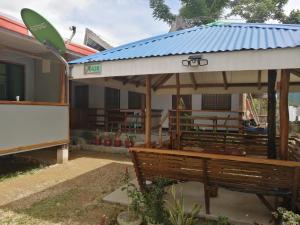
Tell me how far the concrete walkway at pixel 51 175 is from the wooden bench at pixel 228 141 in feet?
8.67

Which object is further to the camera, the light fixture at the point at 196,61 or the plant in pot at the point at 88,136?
the plant in pot at the point at 88,136

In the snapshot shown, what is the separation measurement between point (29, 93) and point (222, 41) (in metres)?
8.42

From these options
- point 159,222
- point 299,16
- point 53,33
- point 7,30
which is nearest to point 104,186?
point 159,222

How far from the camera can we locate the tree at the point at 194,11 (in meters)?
29.2

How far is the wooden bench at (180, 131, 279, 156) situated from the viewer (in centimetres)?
662

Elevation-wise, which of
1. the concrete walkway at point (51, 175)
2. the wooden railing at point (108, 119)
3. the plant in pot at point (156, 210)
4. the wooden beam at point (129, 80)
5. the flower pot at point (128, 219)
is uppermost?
the wooden beam at point (129, 80)

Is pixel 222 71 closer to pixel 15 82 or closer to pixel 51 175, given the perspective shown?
pixel 51 175

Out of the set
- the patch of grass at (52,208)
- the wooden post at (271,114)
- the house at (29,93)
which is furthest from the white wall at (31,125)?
the wooden post at (271,114)

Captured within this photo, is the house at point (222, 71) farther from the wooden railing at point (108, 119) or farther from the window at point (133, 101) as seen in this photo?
the window at point (133, 101)

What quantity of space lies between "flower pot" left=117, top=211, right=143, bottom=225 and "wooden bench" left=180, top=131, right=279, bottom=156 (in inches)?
125

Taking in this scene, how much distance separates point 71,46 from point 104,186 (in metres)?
5.63

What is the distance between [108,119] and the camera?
13.6 meters

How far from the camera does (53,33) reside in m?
7.22

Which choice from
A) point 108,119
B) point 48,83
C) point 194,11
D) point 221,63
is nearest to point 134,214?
point 221,63
